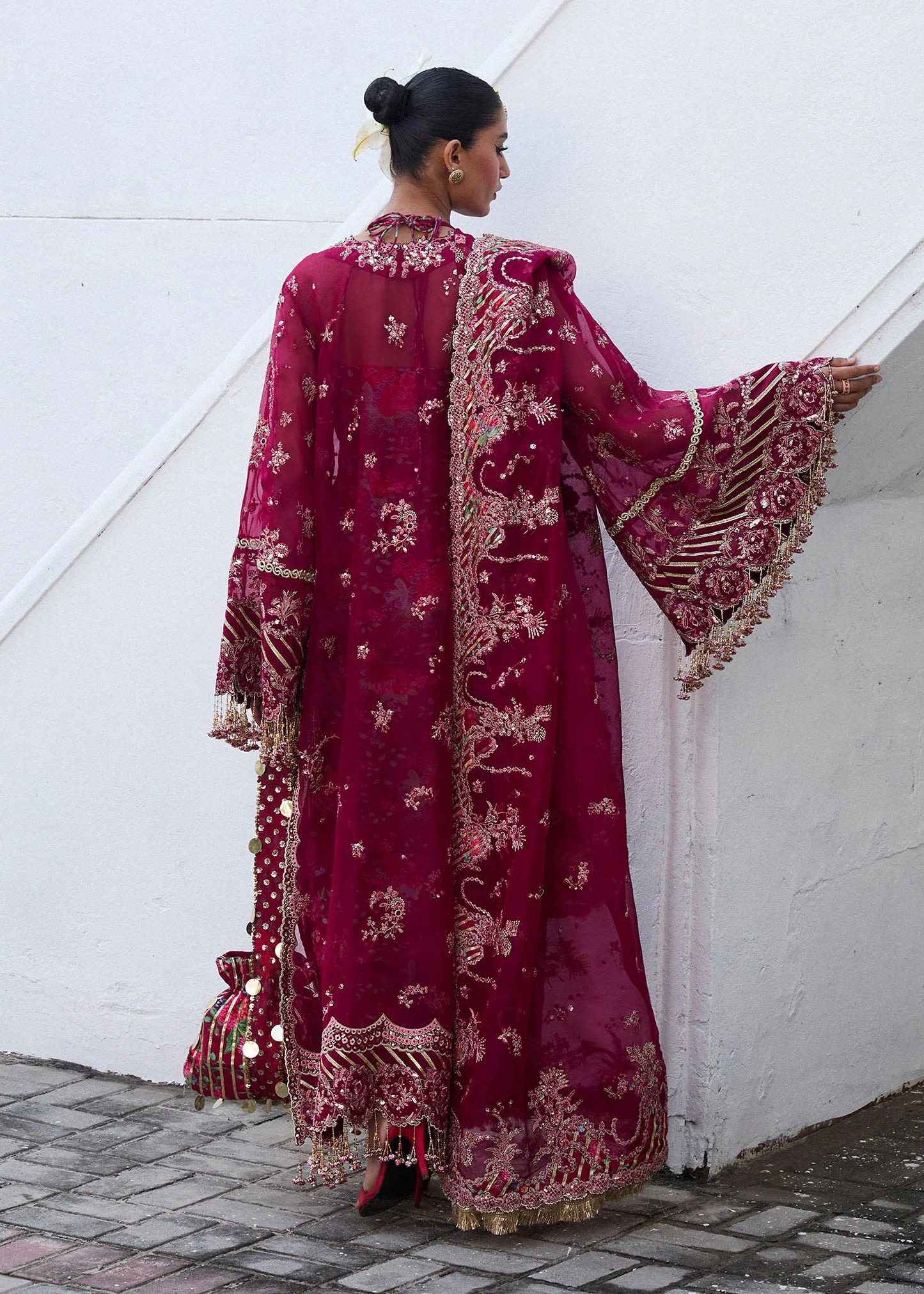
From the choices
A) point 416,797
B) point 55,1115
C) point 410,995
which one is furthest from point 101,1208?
point 416,797

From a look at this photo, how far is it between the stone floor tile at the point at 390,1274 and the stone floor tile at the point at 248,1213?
0.79 feet

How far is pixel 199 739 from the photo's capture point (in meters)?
3.68

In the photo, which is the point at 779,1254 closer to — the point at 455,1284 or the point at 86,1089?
the point at 455,1284

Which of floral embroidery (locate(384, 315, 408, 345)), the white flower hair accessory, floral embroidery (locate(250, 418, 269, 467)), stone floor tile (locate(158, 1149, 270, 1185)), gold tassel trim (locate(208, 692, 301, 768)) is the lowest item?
stone floor tile (locate(158, 1149, 270, 1185))

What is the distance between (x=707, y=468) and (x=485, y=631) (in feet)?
1.54

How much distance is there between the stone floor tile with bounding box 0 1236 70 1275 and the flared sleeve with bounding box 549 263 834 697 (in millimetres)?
1441

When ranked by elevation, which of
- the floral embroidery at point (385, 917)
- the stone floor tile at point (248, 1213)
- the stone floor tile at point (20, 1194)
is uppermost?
the floral embroidery at point (385, 917)

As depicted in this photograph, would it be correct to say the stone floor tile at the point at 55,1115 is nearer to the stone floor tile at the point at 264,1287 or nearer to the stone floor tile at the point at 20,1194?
the stone floor tile at the point at 20,1194

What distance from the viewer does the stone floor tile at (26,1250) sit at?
2.79m

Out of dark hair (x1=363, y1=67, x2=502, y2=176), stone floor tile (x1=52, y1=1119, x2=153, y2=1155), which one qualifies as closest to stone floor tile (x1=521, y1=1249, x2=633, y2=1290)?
stone floor tile (x1=52, y1=1119, x2=153, y2=1155)

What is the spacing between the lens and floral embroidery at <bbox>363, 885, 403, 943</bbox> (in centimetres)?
294

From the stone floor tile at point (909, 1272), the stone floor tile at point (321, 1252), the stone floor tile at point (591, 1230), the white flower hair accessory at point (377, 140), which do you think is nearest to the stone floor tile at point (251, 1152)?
the stone floor tile at point (321, 1252)

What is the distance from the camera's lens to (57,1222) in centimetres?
298

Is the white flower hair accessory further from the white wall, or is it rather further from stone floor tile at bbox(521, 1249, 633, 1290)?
stone floor tile at bbox(521, 1249, 633, 1290)
